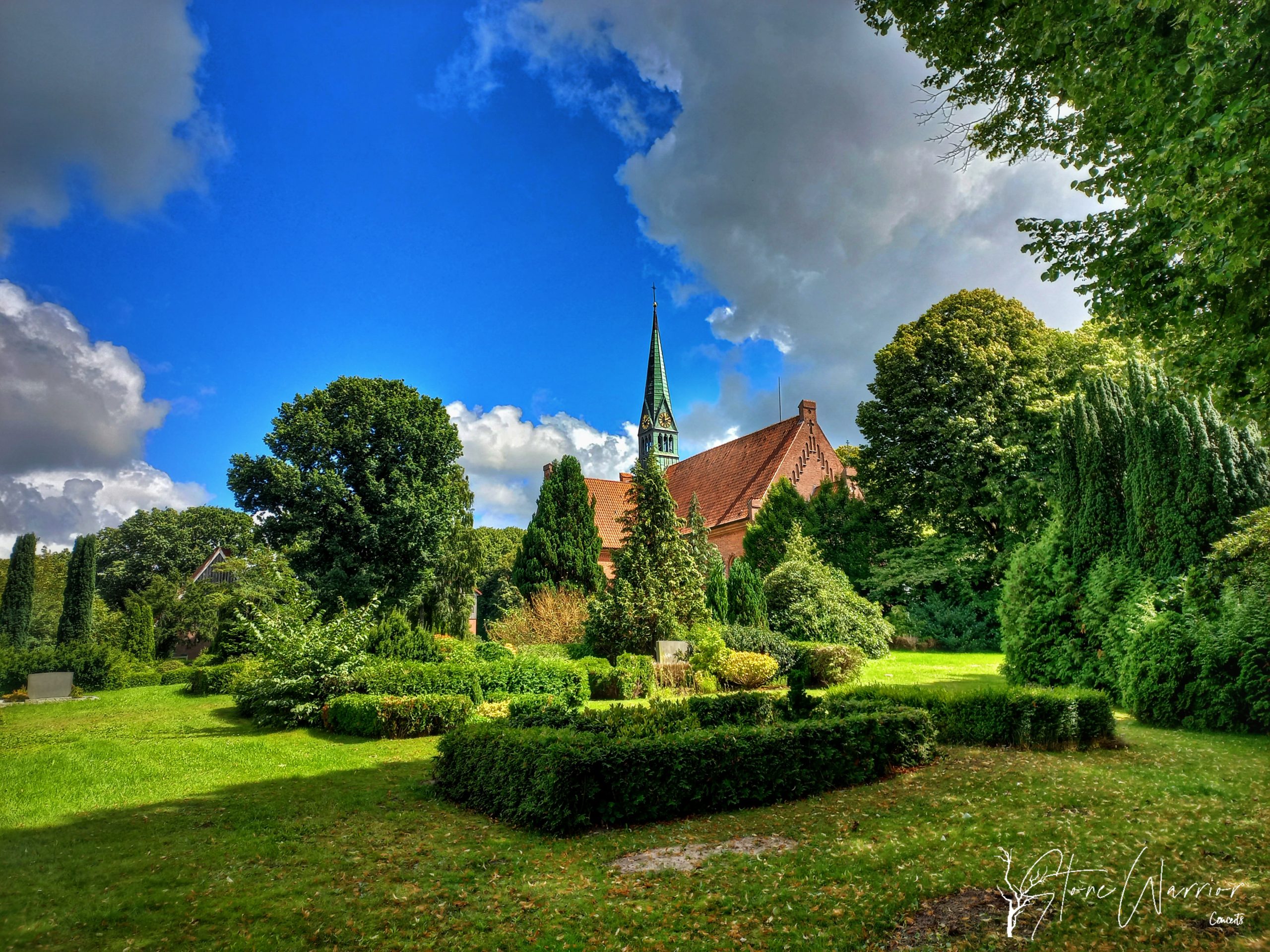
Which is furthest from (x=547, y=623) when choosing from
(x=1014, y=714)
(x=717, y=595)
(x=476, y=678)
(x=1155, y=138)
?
(x=1155, y=138)

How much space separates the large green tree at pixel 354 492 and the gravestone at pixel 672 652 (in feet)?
45.4

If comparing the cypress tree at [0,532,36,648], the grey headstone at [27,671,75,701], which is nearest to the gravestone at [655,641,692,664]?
the grey headstone at [27,671,75,701]

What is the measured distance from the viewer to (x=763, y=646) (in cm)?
1995

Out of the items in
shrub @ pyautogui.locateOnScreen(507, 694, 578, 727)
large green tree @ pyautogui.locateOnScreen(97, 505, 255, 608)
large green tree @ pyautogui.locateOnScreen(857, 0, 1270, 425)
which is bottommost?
shrub @ pyautogui.locateOnScreen(507, 694, 578, 727)

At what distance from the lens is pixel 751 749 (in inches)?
292

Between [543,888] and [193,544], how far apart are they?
59999 mm

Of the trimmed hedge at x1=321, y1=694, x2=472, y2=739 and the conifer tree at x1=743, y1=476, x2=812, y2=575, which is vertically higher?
the conifer tree at x1=743, y1=476, x2=812, y2=575

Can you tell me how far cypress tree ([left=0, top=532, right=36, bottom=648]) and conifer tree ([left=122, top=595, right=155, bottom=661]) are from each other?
16.1 ft

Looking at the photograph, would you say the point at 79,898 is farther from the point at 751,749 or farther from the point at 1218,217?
the point at 1218,217

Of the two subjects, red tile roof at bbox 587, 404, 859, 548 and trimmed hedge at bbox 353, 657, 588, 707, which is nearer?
trimmed hedge at bbox 353, 657, 588, 707

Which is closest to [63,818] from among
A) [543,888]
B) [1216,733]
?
[543,888]

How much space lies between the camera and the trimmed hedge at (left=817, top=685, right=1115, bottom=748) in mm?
9922

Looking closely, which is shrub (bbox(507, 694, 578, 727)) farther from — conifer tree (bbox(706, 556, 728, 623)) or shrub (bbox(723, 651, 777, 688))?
conifer tree (bbox(706, 556, 728, 623))

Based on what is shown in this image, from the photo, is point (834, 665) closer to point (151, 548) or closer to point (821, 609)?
point (821, 609)
